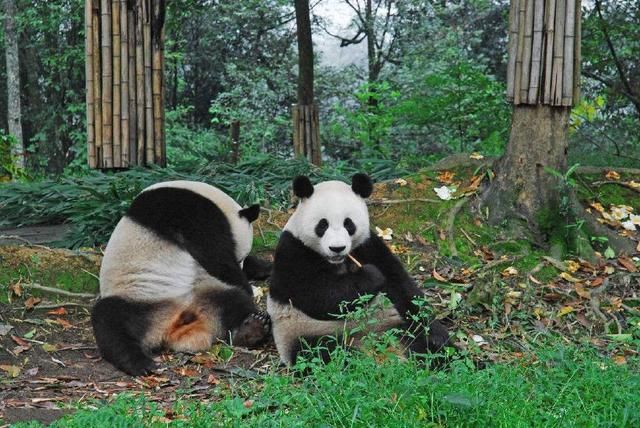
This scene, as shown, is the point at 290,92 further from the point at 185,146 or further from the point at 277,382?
the point at 277,382

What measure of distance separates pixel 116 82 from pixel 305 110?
9.69 feet

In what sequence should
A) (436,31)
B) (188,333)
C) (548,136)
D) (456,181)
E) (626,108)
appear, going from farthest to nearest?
1. (436,31)
2. (626,108)
3. (456,181)
4. (548,136)
5. (188,333)

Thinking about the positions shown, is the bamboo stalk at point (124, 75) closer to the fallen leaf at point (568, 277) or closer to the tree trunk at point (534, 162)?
the tree trunk at point (534, 162)

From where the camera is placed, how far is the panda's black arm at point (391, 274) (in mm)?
4891

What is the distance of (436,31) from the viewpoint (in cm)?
1559

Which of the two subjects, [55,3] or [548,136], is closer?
[548,136]

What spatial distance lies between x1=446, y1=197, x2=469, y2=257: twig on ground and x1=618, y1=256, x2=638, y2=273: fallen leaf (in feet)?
3.72

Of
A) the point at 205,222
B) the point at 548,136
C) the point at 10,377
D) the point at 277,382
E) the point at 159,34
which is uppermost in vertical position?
the point at 159,34

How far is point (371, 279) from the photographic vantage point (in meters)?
4.71

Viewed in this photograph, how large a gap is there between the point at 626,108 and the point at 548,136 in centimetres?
902

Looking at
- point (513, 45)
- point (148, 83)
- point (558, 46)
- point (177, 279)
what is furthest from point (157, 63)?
point (558, 46)

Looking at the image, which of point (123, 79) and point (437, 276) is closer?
point (437, 276)

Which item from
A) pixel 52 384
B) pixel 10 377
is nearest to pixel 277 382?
pixel 52 384

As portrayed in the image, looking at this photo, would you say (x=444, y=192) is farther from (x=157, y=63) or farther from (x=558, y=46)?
(x=157, y=63)
